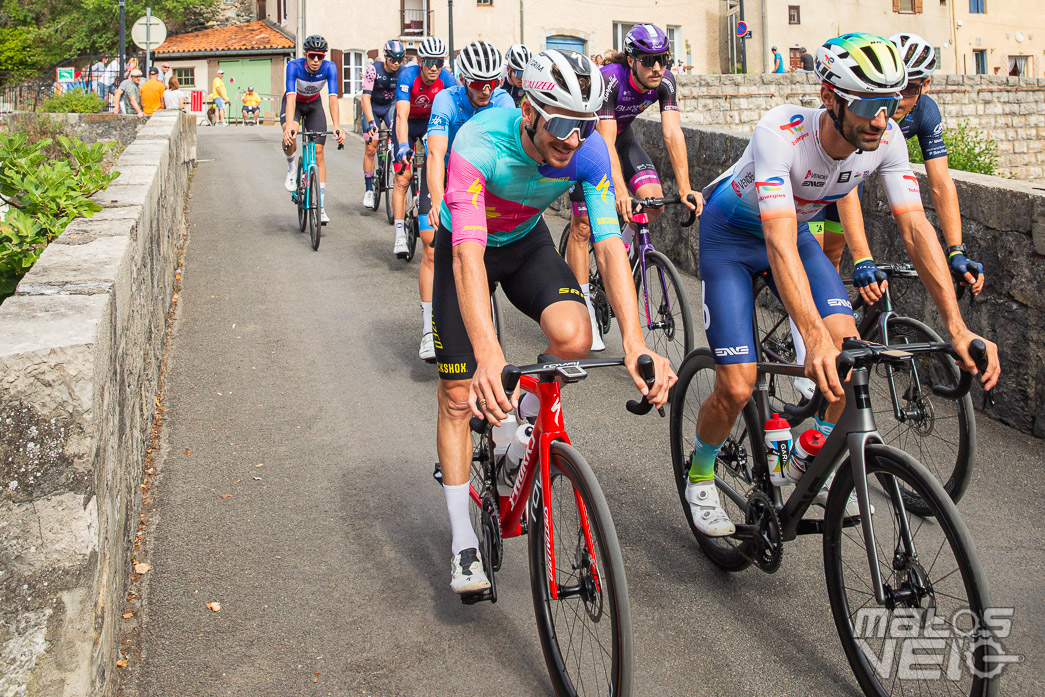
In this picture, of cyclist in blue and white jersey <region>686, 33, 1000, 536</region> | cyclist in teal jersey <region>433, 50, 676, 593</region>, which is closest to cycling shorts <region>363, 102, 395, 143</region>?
cyclist in blue and white jersey <region>686, 33, 1000, 536</region>

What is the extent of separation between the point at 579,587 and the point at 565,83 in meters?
1.60

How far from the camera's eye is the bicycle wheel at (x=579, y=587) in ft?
9.62

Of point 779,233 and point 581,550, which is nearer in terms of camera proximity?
point 581,550

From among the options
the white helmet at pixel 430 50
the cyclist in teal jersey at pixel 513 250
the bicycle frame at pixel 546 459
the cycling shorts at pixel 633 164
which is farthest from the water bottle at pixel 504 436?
the white helmet at pixel 430 50

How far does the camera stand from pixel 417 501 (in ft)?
16.4

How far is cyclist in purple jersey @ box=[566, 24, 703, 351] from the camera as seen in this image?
6.72m

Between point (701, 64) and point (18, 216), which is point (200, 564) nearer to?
point (18, 216)

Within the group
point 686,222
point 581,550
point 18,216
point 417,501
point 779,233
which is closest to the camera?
point 581,550

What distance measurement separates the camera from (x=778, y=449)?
3.89 meters

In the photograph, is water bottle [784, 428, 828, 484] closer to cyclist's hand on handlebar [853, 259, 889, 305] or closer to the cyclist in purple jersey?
cyclist's hand on handlebar [853, 259, 889, 305]

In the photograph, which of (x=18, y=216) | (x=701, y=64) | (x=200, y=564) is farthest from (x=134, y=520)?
(x=701, y=64)

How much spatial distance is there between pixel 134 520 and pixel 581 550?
2.20 meters

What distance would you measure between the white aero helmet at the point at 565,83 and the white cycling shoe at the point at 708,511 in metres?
1.71

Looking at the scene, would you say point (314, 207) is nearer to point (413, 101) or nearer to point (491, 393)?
point (413, 101)
